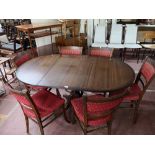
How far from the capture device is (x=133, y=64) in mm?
4445

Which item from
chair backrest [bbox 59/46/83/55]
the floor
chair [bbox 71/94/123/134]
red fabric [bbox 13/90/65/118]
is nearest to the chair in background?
chair backrest [bbox 59/46/83/55]

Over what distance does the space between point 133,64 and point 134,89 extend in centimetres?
232

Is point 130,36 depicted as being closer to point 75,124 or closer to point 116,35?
point 116,35

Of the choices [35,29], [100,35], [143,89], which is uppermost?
[35,29]

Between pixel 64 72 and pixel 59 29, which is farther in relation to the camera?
pixel 59 29

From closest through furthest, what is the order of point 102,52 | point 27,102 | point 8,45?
point 27,102
point 102,52
point 8,45

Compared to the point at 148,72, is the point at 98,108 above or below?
below

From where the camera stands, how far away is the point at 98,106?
61.7 inches

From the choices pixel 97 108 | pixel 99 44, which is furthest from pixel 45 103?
pixel 99 44

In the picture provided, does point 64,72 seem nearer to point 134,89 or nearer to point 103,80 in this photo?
point 103,80

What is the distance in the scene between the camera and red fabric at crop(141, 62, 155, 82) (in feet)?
6.79

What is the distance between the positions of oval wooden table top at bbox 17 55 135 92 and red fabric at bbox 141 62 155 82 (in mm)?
215

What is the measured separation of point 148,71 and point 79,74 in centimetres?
93
